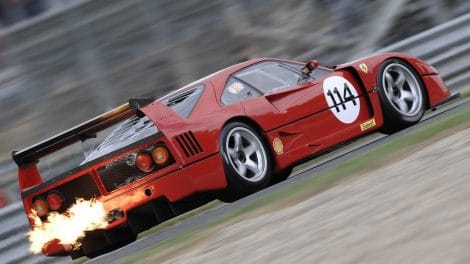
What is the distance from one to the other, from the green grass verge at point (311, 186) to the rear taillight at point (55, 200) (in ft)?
3.65

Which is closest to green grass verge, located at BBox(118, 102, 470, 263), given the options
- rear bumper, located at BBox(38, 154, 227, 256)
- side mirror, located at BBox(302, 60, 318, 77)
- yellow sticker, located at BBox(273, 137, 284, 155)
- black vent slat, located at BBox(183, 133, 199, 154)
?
rear bumper, located at BBox(38, 154, 227, 256)

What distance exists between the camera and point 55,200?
779 centimetres

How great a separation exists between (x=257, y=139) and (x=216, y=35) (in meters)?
5.57

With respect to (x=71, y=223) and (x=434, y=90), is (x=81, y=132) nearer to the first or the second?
(x=71, y=223)

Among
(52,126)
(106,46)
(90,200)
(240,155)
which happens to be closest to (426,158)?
(240,155)

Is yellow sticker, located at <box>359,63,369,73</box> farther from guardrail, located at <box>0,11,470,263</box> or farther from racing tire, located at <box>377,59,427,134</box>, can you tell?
guardrail, located at <box>0,11,470,263</box>

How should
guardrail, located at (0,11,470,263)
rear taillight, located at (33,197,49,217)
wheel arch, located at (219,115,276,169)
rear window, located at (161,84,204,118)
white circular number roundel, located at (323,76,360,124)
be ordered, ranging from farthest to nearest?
guardrail, located at (0,11,470,263) → white circular number roundel, located at (323,76,360,124) → wheel arch, located at (219,115,276,169) → rear window, located at (161,84,204,118) → rear taillight, located at (33,197,49,217)

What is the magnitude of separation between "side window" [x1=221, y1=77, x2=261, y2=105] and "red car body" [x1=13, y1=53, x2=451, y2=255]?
31mm

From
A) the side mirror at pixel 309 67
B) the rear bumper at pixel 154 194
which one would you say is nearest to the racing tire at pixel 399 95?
the side mirror at pixel 309 67

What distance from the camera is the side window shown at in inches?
329

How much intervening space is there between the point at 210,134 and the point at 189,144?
0.18 m

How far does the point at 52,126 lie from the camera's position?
13344mm

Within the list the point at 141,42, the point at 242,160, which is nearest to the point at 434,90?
the point at 242,160

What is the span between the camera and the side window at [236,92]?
329 inches
